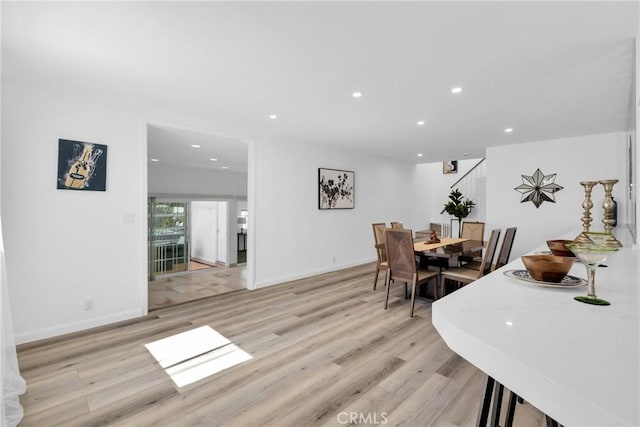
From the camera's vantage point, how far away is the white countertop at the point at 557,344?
1.64ft

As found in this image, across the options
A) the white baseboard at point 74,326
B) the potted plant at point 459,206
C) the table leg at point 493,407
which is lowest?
the white baseboard at point 74,326

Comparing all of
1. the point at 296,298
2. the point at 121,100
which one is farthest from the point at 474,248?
the point at 121,100

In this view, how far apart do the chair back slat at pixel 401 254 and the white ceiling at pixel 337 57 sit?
146 cm

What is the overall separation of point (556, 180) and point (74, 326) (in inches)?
275

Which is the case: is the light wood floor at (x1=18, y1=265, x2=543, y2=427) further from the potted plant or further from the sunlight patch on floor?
the potted plant

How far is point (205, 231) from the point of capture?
30.1ft

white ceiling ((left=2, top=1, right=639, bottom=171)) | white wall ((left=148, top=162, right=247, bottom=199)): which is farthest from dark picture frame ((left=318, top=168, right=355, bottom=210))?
white wall ((left=148, top=162, right=247, bottom=199))

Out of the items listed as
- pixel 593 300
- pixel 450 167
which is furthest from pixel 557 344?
pixel 450 167

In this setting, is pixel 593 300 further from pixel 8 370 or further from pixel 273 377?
pixel 8 370

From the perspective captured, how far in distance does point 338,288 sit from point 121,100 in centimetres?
354

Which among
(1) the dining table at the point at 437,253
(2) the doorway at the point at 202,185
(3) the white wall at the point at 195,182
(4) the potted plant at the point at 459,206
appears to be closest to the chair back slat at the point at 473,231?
(1) the dining table at the point at 437,253

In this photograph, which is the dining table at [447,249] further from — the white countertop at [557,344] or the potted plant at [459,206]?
the potted plant at [459,206]

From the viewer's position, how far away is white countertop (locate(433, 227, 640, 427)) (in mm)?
501

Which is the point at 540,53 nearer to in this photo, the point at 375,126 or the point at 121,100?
the point at 375,126
